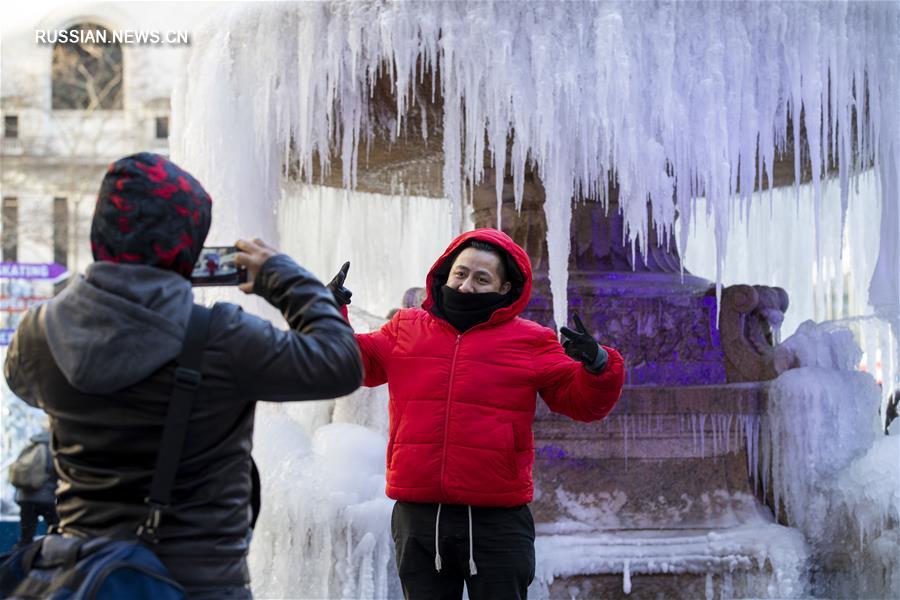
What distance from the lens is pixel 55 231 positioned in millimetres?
23812

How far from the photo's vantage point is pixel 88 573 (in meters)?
1.99

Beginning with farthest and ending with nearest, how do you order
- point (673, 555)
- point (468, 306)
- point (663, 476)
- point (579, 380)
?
1. point (663, 476)
2. point (673, 555)
3. point (468, 306)
4. point (579, 380)

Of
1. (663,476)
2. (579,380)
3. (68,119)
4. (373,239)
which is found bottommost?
(663,476)

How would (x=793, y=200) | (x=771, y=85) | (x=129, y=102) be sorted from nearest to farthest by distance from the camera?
1. (x=771, y=85)
2. (x=793, y=200)
3. (x=129, y=102)

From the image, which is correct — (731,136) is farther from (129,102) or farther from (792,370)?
(129,102)

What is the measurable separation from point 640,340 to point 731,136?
1.53 metres

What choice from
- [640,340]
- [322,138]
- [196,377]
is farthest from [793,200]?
[196,377]

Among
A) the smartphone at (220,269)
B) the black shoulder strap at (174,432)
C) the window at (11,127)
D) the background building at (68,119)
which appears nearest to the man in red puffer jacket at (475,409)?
the smartphone at (220,269)

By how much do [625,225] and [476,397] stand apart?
3.18 meters

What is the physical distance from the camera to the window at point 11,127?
27.3 meters

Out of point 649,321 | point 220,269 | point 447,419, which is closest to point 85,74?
point 649,321

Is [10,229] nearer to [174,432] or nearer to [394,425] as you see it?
[394,425]

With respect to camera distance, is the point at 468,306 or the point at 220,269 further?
the point at 468,306

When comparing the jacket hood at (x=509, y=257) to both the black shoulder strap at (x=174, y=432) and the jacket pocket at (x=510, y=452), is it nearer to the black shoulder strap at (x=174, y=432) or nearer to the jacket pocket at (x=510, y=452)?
the jacket pocket at (x=510, y=452)
